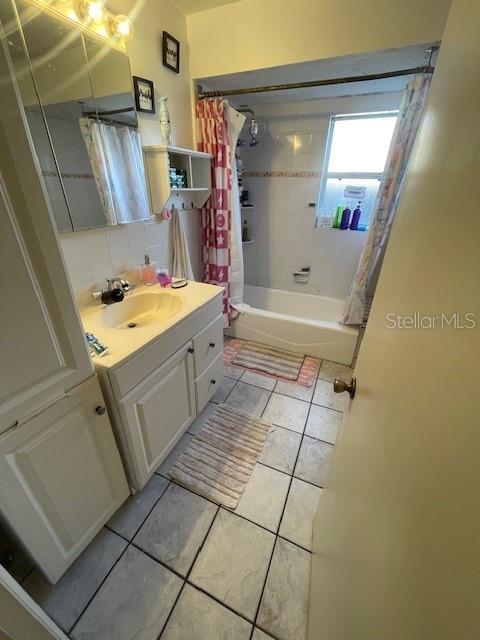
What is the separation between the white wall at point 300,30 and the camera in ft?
4.42

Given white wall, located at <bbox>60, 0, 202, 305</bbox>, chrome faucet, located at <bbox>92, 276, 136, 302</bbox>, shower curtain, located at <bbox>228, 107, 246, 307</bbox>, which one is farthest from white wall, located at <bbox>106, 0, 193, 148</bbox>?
chrome faucet, located at <bbox>92, 276, 136, 302</bbox>

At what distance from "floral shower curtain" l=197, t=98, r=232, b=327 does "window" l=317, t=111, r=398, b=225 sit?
3.50 ft

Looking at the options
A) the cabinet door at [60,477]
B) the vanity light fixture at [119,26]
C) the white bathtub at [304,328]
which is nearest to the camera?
the cabinet door at [60,477]

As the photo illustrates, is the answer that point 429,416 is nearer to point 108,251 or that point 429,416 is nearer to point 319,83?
point 108,251

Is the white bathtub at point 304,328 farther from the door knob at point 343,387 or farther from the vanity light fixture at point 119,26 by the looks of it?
the vanity light fixture at point 119,26

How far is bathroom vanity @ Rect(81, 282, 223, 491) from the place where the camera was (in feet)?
3.51

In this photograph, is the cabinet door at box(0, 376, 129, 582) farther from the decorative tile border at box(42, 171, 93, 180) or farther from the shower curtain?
the shower curtain

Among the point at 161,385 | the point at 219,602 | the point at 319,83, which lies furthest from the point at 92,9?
the point at 219,602

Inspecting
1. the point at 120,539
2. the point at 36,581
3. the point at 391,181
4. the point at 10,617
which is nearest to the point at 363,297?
the point at 391,181

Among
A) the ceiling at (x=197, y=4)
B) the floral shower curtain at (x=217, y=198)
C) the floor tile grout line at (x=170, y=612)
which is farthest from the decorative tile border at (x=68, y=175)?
the floor tile grout line at (x=170, y=612)

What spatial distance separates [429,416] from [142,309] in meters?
1.51

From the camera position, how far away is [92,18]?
1.19 metres

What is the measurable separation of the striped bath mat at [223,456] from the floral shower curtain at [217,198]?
1.05 m

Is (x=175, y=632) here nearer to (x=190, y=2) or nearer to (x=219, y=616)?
(x=219, y=616)
